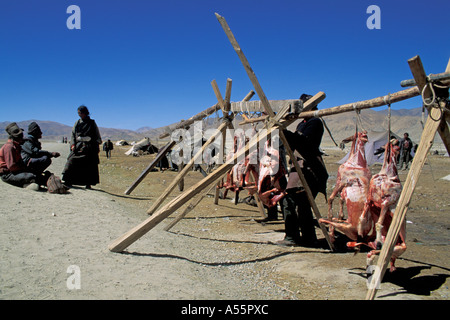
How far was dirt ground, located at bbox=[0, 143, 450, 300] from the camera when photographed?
11.0 feet

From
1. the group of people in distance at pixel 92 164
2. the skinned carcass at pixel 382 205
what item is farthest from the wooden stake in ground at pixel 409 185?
the group of people in distance at pixel 92 164

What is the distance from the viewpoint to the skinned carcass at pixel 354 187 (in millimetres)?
4297

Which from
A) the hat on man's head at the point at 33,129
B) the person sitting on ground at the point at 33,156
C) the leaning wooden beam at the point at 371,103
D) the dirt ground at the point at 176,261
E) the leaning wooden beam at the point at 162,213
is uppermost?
the hat on man's head at the point at 33,129

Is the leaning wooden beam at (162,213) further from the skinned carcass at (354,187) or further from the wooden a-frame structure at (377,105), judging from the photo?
the skinned carcass at (354,187)

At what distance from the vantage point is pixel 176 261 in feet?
14.3

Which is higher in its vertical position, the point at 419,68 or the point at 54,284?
the point at 419,68

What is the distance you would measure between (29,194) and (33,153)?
1411mm

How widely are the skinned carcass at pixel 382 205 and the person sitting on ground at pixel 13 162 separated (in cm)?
657

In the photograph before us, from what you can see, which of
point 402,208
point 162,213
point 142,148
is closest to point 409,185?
point 402,208

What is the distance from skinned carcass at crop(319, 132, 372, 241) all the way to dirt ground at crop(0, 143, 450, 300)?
0.68m

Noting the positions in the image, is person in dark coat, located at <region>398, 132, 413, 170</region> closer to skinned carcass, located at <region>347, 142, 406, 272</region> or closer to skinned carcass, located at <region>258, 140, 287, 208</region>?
skinned carcass, located at <region>258, 140, 287, 208</region>

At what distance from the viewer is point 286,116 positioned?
470 centimetres
